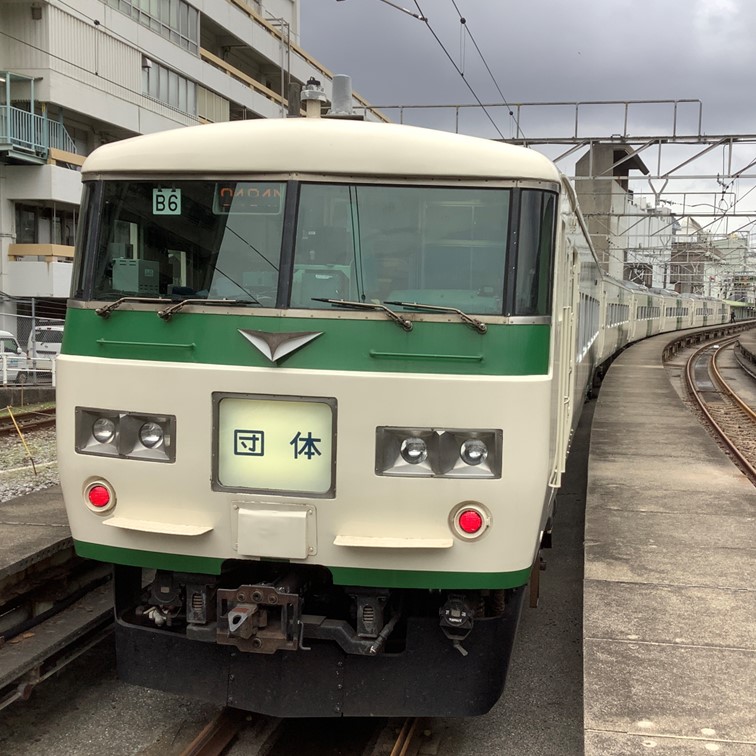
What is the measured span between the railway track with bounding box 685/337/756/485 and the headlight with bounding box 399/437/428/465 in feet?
28.0

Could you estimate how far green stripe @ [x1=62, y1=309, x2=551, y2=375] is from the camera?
4000mm

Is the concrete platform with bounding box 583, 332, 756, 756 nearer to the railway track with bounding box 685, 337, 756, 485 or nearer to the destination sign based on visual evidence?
the destination sign

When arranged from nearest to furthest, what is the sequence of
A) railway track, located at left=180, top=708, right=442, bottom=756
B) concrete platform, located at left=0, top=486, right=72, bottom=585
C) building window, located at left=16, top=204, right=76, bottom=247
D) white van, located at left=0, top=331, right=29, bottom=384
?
railway track, located at left=180, top=708, right=442, bottom=756
concrete platform, located at left=0, top=486, right=72, bottom=585
white van, located at left=0, top=331, right=29, bottom=384
building window, located at left=16, top=204, right=76, bottom=247

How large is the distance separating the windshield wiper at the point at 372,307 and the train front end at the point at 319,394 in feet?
0.03

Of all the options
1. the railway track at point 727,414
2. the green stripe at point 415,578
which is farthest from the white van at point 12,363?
the green stripe at point 415,578

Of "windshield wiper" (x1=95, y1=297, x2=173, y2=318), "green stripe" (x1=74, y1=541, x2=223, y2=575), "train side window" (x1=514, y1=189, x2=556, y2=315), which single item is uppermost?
"train side window" (x1=514, y1=189, x2=556, y2=315)

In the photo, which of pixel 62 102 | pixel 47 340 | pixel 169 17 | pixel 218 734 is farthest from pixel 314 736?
pixel 169 17

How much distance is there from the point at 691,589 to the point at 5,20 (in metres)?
27.7

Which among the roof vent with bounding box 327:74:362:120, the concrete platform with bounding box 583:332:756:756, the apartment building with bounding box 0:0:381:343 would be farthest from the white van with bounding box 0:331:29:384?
the roof vent with bounding box 327:74:362:120

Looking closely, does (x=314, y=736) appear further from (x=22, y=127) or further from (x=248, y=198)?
(x=22, y=127)

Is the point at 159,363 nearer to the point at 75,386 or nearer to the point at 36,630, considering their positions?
the point at 75,386

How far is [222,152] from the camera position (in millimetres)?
4242

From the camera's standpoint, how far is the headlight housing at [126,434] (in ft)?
13.8

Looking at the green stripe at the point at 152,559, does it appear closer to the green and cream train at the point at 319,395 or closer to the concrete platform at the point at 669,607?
the green and cream train at the point at 319,395
